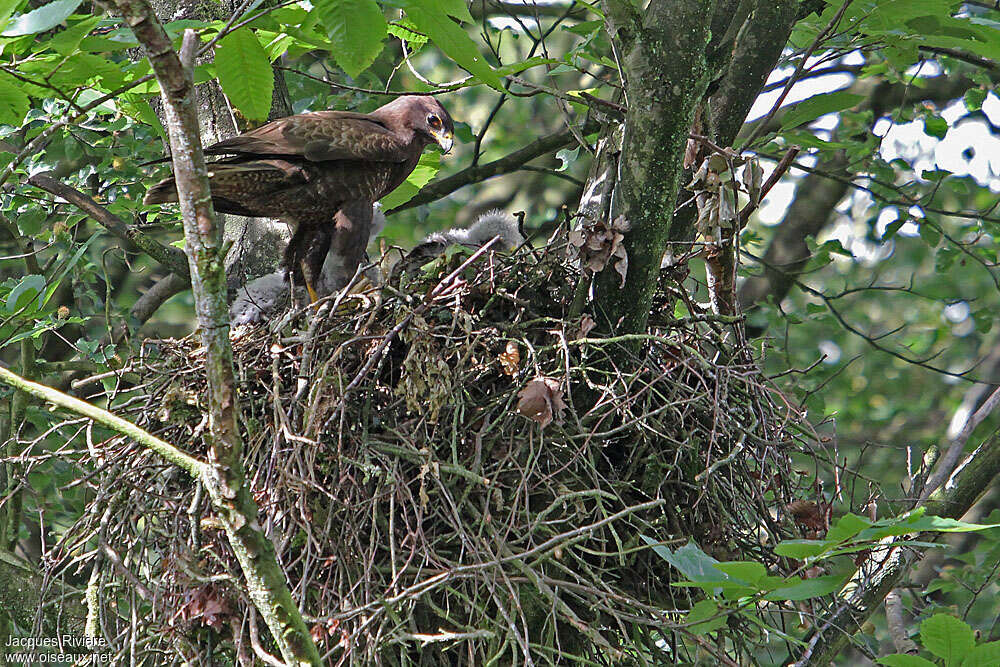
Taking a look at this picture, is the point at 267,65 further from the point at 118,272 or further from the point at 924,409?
the point at 924,409

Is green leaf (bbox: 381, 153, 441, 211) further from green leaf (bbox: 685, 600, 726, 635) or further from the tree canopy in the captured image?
green leaf (bbox: 685, 600, 726, 635)

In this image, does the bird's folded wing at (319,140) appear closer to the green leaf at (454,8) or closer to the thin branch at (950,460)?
the green leaf at (454,8)

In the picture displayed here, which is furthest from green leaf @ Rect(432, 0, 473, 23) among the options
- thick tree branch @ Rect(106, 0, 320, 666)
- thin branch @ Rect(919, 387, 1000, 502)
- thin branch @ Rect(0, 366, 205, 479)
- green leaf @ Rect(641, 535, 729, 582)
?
thin branch @ Rect(919, 387, 1000, 502)

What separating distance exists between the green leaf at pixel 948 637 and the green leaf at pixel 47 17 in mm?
2042

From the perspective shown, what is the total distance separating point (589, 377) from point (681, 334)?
0.33 m

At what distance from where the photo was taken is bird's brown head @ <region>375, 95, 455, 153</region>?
3750 mm

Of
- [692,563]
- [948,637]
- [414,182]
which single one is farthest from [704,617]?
[414,182]

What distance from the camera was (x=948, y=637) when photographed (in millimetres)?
2094

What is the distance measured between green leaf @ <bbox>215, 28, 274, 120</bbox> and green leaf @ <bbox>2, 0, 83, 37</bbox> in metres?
→ 0.63

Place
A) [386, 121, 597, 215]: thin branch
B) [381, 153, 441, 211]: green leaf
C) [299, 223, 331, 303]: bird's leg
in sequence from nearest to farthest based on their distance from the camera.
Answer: [299, 223, 331, 303]: bird's leg < [381, 153, 441, 211]: green leaf < [386, 121, 597, 215]: thin branch

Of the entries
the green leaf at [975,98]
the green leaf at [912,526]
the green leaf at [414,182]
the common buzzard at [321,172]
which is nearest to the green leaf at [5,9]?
the common buzzard at [321,172]

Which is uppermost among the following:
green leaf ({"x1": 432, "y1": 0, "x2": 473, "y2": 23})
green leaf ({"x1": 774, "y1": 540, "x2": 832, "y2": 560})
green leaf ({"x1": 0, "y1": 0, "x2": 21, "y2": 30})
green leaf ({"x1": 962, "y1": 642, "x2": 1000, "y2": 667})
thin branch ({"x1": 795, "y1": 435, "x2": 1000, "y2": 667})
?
green leaf ({"x1": 432, "y1": 0, "x2": 473, "y2": 23})

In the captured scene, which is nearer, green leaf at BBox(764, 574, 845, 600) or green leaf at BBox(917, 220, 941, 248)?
green leaf at BBox(764, 574, 845, 600)

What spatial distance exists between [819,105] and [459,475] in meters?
1.38
